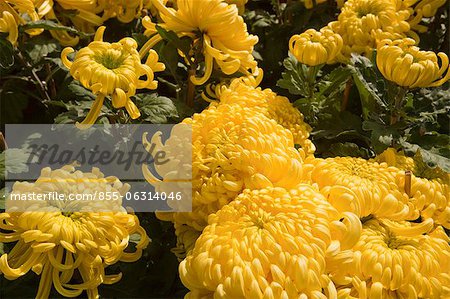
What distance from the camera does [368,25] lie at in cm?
133

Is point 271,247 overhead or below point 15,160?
overhead

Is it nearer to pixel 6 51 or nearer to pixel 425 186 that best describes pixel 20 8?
pixel 6 51

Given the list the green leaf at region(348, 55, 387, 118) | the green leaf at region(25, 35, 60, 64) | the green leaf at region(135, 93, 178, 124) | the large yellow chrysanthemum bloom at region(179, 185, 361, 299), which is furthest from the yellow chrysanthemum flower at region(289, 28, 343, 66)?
the green leaf at region(25, 35, 60, 64)

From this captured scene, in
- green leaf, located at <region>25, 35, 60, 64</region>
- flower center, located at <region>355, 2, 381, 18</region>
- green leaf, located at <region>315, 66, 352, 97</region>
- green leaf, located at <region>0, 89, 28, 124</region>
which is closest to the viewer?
green leaf, located at <region>315, 66, 352, 97</region>

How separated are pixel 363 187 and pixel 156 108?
0.45m

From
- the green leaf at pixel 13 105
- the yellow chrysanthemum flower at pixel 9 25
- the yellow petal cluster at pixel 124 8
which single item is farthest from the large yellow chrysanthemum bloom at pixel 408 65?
the green leaf at pixel 13 105

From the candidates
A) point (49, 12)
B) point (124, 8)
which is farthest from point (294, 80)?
point (49, 12)

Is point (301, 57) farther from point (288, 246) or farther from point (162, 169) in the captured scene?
point (288, 246)

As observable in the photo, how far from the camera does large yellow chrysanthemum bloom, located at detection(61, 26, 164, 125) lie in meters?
1.03

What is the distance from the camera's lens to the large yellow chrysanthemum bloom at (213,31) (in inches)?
44.0

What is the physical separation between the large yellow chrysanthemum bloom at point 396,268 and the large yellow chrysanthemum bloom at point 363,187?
0.14ft

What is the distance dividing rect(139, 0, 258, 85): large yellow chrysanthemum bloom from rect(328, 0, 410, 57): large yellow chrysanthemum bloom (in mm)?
257

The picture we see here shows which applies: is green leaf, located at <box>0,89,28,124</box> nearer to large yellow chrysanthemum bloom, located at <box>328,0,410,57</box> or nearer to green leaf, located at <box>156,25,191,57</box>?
green leaf, located at <box>156,25,191,57</box>

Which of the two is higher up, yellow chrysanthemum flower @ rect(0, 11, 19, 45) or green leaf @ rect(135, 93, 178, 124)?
yellow chrysanthemum flower @ rect(0, 11, 19, 45)
